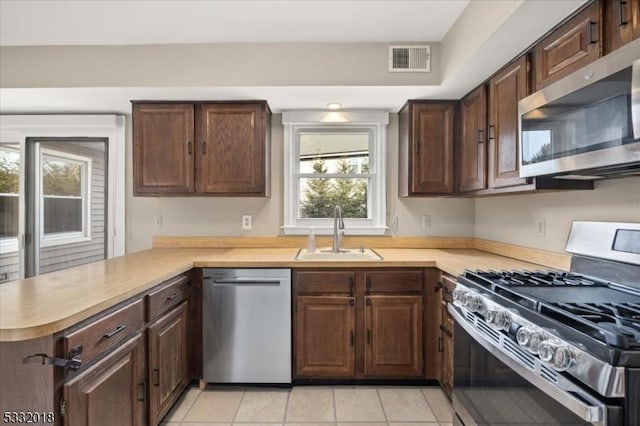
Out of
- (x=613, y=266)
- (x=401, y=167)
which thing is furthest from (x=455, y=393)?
(x=401, y=167)

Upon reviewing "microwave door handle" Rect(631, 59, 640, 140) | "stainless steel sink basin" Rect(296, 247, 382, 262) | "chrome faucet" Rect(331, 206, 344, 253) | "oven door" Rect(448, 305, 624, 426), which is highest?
"microwave door handle" Rect(631, 59, 640, 140)

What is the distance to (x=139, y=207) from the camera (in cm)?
314

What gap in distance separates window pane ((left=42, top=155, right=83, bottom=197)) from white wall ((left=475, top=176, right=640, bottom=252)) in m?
3.48

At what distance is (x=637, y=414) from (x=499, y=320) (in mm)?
483

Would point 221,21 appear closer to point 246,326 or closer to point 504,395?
point 246,326

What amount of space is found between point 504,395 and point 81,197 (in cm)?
344

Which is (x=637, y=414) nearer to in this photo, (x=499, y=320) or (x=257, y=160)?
(x=499, y=320)

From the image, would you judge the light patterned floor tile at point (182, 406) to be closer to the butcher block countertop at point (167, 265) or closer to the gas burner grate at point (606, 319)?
the butcher block countertop at point (167, 265)

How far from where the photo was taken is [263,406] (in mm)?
2229

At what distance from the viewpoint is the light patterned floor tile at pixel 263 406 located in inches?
82.8

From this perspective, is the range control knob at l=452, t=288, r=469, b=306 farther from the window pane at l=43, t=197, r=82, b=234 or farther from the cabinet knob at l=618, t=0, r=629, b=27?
the window pane at l=43, t=197, r=82, b=234

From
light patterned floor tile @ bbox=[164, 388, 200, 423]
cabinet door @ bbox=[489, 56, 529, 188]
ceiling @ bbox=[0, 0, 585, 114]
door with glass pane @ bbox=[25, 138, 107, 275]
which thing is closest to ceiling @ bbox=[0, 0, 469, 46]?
ceiling @ bbox=[0, 0, 585, 114]

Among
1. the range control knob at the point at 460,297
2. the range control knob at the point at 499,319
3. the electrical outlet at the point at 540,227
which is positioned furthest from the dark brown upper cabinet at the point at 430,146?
the range control knob at the point at 499,319

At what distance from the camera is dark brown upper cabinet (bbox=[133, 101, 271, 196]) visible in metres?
2.73
